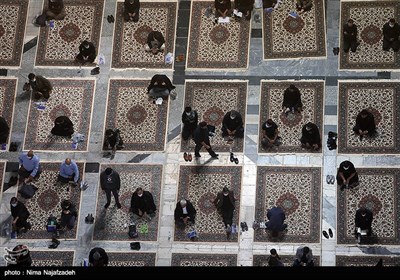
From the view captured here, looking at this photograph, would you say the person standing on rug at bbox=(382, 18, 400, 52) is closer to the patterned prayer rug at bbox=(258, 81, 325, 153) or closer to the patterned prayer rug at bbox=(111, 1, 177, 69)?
the patterned prayer rug at bbox=(258, 81, 325, 153)

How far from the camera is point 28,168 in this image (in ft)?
101

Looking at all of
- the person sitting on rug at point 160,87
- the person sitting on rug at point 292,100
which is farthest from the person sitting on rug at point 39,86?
the person sitting on rug at point 292,100

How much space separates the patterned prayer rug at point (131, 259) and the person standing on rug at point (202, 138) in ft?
9.37

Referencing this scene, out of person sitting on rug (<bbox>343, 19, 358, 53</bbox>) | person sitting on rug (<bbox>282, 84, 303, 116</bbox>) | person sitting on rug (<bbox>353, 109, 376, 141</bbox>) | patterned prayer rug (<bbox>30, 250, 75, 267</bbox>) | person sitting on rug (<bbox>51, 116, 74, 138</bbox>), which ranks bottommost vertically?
patterned prayer rug (<bbox>30, 250, 75, 267</bbox>)

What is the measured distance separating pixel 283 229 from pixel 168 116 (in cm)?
428

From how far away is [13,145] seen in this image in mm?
31609

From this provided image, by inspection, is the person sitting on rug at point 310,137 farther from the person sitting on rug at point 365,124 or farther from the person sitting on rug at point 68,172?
the person sitting on rug at point 68,172

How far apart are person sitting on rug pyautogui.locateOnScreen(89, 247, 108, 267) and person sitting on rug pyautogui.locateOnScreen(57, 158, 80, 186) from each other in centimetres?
239

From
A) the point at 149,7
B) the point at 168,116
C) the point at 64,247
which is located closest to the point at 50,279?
the point at 64,247

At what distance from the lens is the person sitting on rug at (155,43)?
32.4 metres

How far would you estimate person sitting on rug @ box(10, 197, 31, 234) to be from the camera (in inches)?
1177

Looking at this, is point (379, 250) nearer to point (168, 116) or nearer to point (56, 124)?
point (168, 116)

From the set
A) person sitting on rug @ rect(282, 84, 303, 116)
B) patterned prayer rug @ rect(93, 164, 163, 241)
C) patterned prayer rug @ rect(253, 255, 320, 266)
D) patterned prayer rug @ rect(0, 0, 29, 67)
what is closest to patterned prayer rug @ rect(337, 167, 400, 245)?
patterned prayer rug @ rect(253, 255, 320, 266)

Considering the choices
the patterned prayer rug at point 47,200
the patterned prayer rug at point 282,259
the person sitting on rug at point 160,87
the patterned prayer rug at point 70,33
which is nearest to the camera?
the patterned prayer rug at point 282,259
